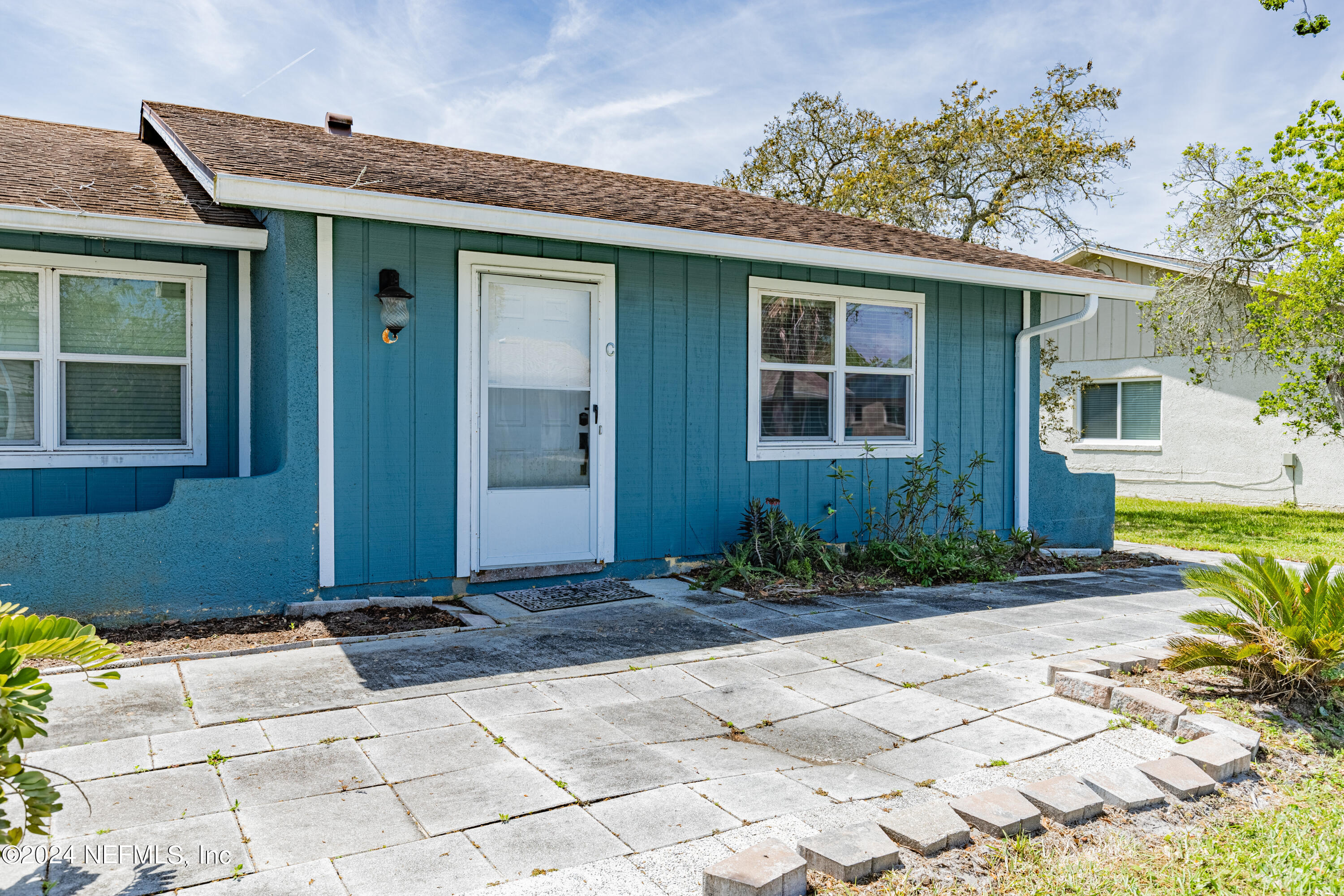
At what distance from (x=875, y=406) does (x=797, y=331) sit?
97 centimetres

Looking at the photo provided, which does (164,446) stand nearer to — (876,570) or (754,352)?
(754,352)

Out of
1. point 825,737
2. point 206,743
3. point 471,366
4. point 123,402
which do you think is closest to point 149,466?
point 123,402

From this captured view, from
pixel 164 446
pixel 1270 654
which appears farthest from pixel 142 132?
pixel 1270 654

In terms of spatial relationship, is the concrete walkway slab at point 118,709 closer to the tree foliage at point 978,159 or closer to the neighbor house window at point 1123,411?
the neighbor house window at point 1123,411

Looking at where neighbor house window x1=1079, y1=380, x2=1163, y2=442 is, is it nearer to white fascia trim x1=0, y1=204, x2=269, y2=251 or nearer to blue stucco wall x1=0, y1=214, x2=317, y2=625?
blue stucco wall x1=0, y1=214, x2=317, y2=625

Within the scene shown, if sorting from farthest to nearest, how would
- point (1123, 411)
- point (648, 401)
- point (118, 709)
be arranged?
point (1123, 411)
point (648, 401)
point (118, 709)

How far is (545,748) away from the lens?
124 inches

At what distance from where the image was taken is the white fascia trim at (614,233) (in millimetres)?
4574

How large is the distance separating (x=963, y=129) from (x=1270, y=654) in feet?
50.9

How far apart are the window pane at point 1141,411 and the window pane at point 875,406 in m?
8.88

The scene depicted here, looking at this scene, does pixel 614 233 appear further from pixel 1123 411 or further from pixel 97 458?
pixel 1123 411

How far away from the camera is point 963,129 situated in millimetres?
17141

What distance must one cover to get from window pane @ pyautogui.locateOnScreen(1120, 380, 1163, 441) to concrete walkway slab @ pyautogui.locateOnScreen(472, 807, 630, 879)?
14147 mm

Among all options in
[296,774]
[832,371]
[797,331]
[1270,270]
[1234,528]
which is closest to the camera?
[296,774]
